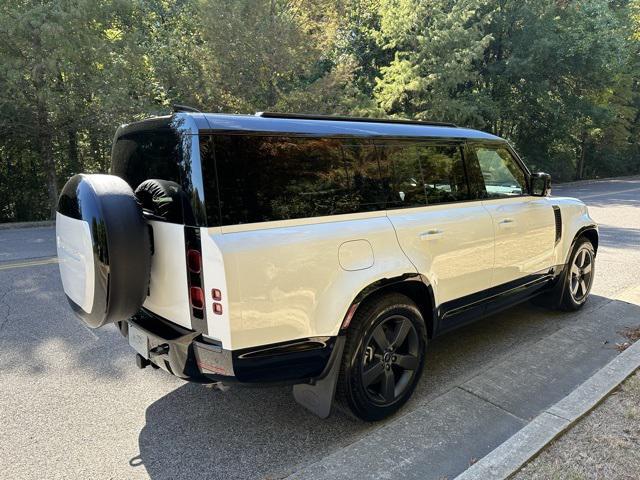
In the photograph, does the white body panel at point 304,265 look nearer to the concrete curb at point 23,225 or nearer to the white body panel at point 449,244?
the white body panel at point 449,244

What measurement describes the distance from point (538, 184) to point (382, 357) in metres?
2.49

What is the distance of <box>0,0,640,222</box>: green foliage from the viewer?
12727 millimetres

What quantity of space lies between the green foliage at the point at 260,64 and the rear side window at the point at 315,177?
12091mm

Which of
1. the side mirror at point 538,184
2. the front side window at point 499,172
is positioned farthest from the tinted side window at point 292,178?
the side mirror at point 538,184

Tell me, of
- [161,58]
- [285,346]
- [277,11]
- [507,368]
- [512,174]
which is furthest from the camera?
[277,11]

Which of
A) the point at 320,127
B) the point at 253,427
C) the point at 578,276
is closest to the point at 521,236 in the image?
the point at 578,276

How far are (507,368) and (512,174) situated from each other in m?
1.73

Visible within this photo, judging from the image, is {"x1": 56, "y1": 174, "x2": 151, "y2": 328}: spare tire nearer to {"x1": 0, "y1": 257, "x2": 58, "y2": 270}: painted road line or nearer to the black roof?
the black roof

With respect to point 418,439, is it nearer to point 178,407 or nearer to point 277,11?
point 178,407

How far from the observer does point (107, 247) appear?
236 cm

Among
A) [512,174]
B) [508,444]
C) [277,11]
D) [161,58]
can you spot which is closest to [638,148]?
[277,11]

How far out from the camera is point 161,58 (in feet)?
47.1

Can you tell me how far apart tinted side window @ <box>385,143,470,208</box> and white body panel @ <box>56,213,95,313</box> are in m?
1.87

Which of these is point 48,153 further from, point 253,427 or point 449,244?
point 449,244
